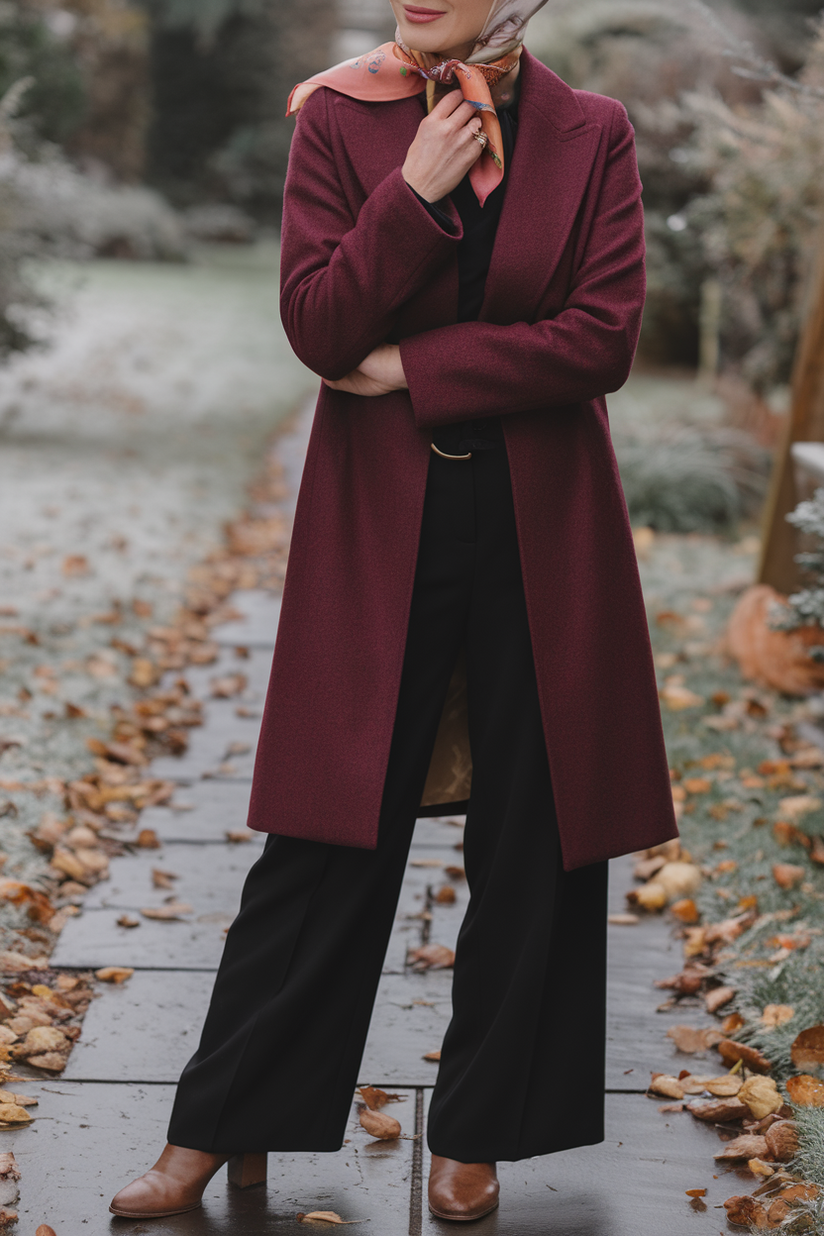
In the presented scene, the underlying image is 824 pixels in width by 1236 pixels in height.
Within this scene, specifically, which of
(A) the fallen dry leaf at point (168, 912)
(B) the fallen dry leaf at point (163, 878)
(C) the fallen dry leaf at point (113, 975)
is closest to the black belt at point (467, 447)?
(C) the fallen dry leaf at point (113, 975)

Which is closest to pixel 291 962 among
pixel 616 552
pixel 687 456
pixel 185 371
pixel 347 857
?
pixel 347 857

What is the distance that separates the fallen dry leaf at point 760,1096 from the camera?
2.33 m

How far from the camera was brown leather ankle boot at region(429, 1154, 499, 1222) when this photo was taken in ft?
6.72

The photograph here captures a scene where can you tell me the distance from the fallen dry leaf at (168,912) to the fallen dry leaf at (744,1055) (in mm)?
1253

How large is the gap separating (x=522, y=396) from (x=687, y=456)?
5.71m

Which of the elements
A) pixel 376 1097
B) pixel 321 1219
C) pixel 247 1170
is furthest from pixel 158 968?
pixel 321 1219

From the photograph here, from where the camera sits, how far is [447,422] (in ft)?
6.05

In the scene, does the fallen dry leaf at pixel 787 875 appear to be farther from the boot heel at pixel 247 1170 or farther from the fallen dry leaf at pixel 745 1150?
the boot heel at pixel 247 1170

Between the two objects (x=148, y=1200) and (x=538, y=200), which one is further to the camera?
(x=148, y=1200)

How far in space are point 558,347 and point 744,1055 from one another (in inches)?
57.7

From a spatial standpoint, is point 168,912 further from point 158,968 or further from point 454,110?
point 454,110

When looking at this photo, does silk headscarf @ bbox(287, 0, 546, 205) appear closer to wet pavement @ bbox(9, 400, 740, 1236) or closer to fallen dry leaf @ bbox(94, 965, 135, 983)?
wet pavement @ bbox(9, 400, 740, 1236)

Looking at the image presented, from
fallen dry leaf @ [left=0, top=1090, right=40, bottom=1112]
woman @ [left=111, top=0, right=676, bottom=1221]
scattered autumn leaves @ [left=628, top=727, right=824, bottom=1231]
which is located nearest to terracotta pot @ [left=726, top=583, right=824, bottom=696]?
scattered autumn leaves @ [left=628, top=727, right=824, bottom=1231]

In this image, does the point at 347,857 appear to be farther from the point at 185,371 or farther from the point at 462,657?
the point at 185,371
